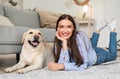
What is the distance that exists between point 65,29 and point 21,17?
4.38ft

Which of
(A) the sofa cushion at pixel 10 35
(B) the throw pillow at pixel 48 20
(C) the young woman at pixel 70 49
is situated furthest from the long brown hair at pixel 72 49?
(B) the throw pillow at pixel 48 20

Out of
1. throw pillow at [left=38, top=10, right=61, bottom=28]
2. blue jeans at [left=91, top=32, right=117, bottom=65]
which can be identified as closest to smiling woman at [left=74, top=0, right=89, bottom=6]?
throw pillow at [left=38, top=10, right=61, bottom=28]

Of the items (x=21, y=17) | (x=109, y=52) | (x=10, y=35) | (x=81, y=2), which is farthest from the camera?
(x=81, y=2)

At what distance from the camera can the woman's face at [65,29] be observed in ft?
6.51

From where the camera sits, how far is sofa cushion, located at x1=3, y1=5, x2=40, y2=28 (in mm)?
3033

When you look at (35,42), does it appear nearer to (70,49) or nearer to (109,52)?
(70,49)

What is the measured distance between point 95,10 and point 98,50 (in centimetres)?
271

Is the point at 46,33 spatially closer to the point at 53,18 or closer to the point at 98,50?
the point at 98,50

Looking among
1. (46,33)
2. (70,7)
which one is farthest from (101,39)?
(46,33)

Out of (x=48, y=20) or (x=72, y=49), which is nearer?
(x=72, y=49)

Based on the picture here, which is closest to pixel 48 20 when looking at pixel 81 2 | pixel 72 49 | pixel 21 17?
pixel 21 17

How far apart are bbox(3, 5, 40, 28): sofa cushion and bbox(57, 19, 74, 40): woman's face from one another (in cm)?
117

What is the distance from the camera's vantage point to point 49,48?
7.07 ft

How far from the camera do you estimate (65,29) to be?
6.50 feet
